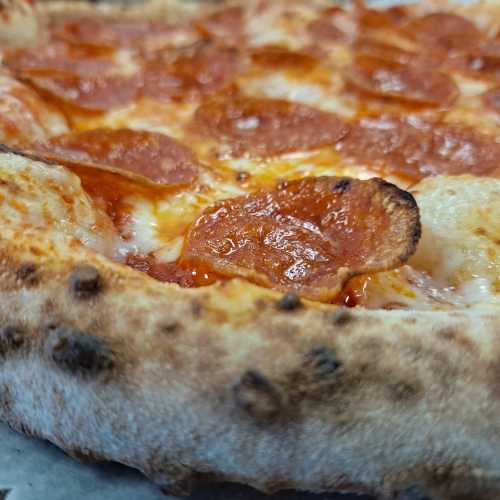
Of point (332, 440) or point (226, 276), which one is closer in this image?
point (332, 440)

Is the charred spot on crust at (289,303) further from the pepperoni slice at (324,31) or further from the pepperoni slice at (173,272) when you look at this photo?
the pepperoni slice at (324,31)

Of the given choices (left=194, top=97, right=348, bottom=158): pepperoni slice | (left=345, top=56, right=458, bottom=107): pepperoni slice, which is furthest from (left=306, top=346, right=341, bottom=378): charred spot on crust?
(left=345, top=56, right=458, bottom=107): pepperoni slice

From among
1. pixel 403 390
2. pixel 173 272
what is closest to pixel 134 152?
pixel 173 272

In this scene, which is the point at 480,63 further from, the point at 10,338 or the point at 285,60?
the point at 10,338

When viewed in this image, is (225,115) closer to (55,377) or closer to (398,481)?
(55,377)

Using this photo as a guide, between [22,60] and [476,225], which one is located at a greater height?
[22,60]

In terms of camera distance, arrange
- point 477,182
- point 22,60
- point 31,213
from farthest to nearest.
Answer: point 22,60 < point 477,182 < point 31,213

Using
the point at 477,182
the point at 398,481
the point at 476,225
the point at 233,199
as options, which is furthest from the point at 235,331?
the point at 477,182
